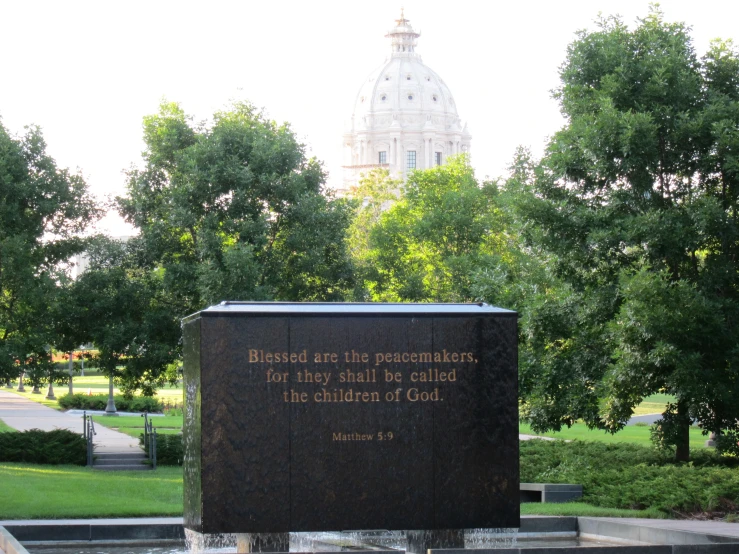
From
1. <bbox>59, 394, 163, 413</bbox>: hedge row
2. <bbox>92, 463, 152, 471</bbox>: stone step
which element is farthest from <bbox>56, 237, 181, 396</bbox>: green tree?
<bbox>59, 394, 163, 413</bbox>: hedge row

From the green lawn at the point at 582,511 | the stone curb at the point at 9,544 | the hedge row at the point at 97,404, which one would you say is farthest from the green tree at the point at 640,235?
the hedge row at the point at 97,404

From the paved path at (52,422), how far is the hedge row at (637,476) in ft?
46.6

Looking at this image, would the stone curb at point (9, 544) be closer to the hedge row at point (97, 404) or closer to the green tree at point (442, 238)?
the green tree at point (442, 238)

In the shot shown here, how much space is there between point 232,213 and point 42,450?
864 cm

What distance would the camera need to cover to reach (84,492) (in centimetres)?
2141

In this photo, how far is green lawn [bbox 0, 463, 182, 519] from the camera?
17484 mm

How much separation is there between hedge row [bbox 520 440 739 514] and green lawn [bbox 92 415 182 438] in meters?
20.2

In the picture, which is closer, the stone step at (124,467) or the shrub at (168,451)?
the stone step at (124,467)

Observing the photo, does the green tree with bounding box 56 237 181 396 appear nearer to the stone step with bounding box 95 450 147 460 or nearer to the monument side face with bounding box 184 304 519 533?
the stone step with bounding box 95 450 147 460

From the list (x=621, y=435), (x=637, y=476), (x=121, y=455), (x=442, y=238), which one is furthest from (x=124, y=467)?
(x=442, y=238)

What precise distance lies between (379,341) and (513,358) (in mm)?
1381

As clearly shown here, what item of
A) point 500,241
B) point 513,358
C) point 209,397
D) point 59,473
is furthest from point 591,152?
point 500,241

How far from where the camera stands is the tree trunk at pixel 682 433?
70.3 ft

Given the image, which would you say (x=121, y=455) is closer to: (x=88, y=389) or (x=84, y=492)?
(x=84, y=492)
